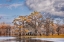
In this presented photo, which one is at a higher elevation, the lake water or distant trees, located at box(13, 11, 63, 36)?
distant trees, located at box(13, 11, 63, 36)

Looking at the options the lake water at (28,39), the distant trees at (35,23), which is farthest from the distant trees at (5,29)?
the distant trees at (35,23)

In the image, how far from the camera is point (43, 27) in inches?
322

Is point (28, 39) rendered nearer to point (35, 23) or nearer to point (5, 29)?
point (35, 23)

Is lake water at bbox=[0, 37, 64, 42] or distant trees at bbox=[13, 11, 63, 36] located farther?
distant trees at bbox=[13, 11, 63, 36]

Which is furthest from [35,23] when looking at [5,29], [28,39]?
[5,29]

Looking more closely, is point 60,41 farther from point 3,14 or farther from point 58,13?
point 3,14

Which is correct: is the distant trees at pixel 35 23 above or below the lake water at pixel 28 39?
above

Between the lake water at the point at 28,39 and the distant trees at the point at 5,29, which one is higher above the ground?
the distant trees at the point at 5,29

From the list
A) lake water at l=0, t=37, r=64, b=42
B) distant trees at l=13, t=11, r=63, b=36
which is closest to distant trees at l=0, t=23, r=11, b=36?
lake water at l=0, t=37, r=64, b=42

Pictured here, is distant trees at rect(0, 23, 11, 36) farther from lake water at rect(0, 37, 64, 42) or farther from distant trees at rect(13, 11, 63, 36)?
distant trees at rect(13, 11, 63, 36)

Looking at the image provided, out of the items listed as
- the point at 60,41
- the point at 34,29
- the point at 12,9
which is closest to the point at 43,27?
the point at 34,29

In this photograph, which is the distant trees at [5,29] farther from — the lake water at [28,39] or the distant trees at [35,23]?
the distant trees at [35,23]

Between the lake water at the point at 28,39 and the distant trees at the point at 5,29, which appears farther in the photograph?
the distant trees at the point at 5,29

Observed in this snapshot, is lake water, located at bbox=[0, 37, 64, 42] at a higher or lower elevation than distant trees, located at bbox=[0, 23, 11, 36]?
lower
